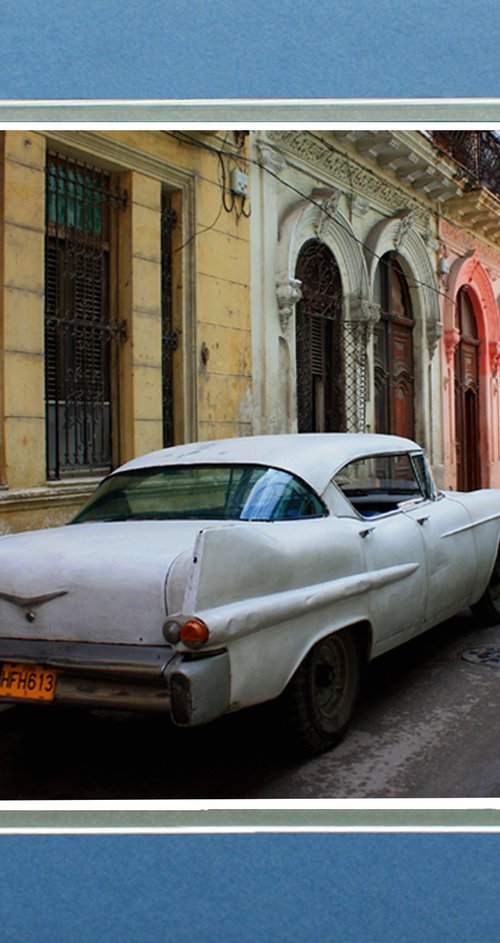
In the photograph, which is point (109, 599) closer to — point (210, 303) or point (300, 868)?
point (300, 868)

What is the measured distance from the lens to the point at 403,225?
28.0ft

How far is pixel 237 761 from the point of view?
3.48 meters

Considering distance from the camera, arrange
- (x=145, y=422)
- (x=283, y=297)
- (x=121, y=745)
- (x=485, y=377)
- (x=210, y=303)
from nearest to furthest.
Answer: (x=121, y=745), (x=145, y=422), (x=210, y=303), (x=283, y=297), (x=485, y=377)

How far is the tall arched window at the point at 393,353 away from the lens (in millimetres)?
8078

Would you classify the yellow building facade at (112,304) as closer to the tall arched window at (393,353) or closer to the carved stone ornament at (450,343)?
the tall arched window at (393,353)

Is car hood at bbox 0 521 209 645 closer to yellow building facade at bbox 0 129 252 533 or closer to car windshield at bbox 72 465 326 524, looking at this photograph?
car windshield at bbox 72 465 326 524

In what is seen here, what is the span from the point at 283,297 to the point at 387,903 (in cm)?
553

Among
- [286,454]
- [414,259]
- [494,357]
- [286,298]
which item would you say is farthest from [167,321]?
[494,357]

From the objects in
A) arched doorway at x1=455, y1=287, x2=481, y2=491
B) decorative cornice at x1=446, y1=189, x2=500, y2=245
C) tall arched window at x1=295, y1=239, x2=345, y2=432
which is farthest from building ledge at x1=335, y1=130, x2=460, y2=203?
arched doorway at x1=455, y1=287, x2=481, y2=491

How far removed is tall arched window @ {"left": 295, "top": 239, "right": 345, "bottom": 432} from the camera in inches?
294

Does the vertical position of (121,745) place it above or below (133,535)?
below

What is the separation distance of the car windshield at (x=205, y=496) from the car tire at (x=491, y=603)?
2.24 m

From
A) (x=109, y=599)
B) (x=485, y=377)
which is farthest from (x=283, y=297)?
(x=109, y=599)

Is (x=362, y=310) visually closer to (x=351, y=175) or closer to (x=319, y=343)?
(x=319, y=343)
